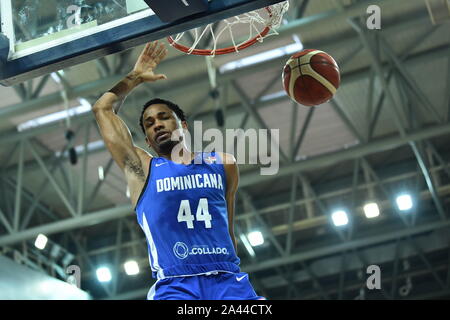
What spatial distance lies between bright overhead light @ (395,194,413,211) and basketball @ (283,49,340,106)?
9234mm

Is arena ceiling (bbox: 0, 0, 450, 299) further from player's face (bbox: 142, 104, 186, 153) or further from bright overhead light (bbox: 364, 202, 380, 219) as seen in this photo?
player's face (bbox: 142, 104, 186, 153)

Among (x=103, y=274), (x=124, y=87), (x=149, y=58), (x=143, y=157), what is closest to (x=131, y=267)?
(x=103, y=274)

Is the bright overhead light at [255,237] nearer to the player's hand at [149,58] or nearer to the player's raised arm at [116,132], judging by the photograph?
the player's hand at [149,58]

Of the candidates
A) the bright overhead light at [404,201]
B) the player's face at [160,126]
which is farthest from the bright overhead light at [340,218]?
the player's face at [160,126]

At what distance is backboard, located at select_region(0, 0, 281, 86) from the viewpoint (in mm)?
4324

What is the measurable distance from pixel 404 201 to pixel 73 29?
37.0ft

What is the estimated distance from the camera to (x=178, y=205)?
3.25 metres

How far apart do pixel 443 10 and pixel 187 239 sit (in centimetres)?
599

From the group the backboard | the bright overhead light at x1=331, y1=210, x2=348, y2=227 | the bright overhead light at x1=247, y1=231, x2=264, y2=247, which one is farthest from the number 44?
the bright overhead light at x1=247, y1=231, x2=264, y2=247

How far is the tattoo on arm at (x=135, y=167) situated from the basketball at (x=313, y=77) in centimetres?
262

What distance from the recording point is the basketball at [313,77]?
573cm

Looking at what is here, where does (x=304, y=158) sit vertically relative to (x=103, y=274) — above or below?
above

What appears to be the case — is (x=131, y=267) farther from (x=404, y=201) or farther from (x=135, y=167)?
(x=135, y=167)
